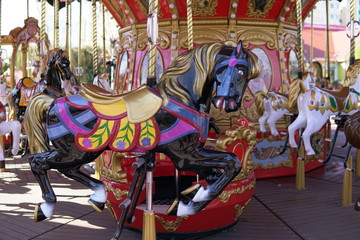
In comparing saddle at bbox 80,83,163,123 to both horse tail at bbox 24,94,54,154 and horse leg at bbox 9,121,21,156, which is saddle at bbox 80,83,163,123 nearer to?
horse tail at bbox 24,94,54,154

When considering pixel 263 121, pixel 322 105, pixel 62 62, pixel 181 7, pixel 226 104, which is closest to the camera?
pixel 226 104

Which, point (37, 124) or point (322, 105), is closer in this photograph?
point (37, 124)

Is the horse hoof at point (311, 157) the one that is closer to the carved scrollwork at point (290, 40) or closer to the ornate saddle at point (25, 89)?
the carved scrollwork at point (290, 40)

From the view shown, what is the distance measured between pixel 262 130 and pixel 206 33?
151 cm

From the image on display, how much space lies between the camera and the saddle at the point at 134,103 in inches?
88.5

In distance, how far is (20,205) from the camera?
13.2 feet

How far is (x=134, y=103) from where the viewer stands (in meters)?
2.29

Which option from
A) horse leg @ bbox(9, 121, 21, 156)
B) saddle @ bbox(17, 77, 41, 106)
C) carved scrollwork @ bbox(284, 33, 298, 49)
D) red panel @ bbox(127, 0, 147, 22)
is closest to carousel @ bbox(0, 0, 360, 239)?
red panel @ bbox(127, 0, 147, 22)

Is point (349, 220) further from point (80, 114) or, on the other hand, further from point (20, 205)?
point (20, 205)

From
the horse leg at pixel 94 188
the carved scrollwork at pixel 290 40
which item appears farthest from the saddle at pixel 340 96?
the horse leg at pixel 94 188

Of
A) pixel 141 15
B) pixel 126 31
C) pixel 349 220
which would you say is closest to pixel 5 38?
pixel 126 31

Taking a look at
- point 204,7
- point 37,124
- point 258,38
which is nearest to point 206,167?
point 37,124

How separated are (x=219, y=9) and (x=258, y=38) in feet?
2.30

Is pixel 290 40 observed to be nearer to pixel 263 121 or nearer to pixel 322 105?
pixel 263 121
